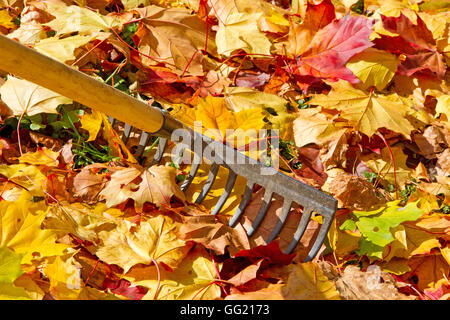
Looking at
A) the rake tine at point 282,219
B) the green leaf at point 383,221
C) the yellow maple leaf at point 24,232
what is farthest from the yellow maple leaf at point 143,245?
the green leaf at point 383,221

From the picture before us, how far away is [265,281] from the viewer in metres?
1.47

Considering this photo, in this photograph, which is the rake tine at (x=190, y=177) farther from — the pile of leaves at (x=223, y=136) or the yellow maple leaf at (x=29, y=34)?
the yellow maple leaf at (x=29, y=34)

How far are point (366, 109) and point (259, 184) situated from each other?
0.60 meters

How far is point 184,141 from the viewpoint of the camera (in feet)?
5.64

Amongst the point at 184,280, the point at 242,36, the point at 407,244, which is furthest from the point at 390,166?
the point at 184,280

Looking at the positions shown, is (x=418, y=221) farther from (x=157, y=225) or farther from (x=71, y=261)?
(x=71, y=261)

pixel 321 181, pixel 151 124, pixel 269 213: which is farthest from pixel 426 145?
pixel 151 124

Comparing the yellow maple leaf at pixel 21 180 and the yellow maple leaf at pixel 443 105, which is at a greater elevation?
the yellow maple leaf at pixel 443 105

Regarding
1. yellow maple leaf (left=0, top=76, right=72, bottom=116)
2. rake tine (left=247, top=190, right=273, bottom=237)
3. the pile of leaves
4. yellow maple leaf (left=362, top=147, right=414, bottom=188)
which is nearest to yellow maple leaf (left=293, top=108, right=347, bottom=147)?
the pile of leaves

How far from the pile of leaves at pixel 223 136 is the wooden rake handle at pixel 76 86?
0.18 m

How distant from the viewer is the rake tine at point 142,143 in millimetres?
1796

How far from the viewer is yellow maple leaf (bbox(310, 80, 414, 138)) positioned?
182cm

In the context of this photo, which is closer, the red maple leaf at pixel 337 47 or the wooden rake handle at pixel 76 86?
the wooden rake handle at pixel 76 86

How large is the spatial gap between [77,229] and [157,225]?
27cm
